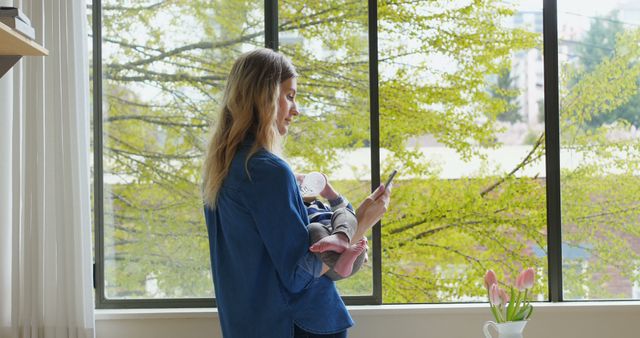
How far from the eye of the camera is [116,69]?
10.5ft

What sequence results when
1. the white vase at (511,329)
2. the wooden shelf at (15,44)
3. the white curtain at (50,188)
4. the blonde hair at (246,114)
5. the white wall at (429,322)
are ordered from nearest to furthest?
the wooden shelf at (15,44), the blonde hair at (246,114), the white vase at (511,329), the white curtain at (50,188), the white wall at (429,322)

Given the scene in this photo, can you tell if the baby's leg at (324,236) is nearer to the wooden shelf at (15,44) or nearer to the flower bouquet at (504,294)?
the flower bouquet at (504,294)

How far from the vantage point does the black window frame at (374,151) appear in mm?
3146

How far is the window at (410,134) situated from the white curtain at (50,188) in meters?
0.23

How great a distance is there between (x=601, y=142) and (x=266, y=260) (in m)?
2.06

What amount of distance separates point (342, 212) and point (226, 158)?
0.32 m

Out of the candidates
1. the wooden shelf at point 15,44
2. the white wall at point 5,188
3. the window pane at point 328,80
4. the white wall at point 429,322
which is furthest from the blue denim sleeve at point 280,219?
the white wall at point 5,188

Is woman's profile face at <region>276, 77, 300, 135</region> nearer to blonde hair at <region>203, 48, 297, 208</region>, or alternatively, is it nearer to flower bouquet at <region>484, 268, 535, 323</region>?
blonde hair at <region>203, 48, 297, 208</region>

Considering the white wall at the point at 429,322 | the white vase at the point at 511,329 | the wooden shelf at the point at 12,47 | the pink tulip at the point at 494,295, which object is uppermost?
the wooden shelf at the point at 12,47

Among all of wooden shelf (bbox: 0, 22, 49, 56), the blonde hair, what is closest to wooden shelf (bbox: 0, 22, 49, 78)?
wooden shelf (bbox: 0, 22, 49, 56)

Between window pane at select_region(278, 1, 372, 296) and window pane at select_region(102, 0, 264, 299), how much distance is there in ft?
0.55

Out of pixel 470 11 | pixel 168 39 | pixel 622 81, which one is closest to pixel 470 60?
pixel 470 11

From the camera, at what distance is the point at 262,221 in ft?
6.30


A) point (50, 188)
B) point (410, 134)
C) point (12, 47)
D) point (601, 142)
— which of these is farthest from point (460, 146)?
point (12, 47)
